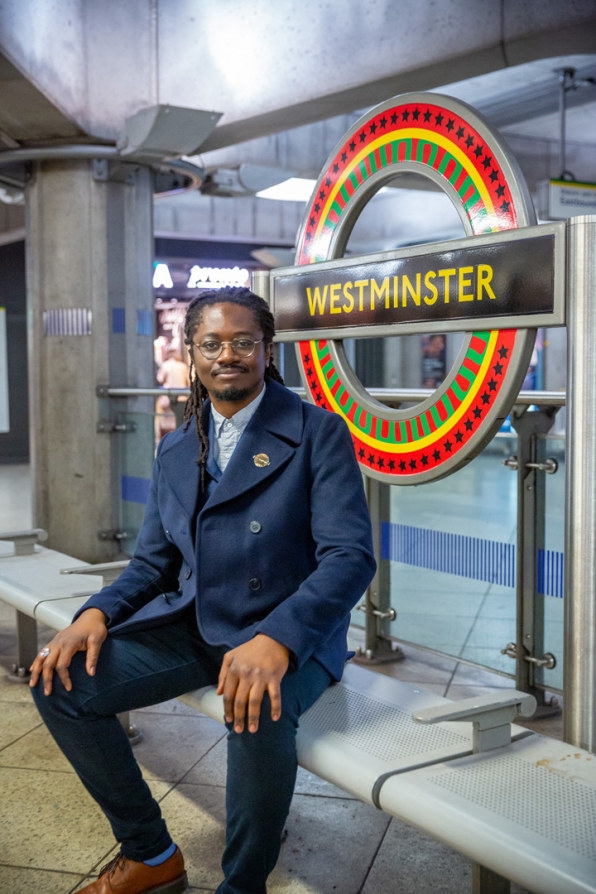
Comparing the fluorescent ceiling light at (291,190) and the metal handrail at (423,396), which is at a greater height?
the fluorescent ceiling light at (291,190)

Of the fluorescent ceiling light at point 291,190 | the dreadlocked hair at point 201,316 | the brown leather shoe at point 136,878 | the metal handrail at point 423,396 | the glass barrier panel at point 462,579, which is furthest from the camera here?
the fluorescent ceiling light at point 291,190

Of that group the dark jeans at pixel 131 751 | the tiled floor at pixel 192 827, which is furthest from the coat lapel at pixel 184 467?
the tiled floor at pixel 192 827

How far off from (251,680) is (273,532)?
37 centimetres

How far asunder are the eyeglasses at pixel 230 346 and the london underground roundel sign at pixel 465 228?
33cm

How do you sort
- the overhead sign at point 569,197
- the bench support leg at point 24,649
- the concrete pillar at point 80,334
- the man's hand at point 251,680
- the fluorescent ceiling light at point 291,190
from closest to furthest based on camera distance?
the man's hand at point 251,680 < the bench support leg at point 24,649 < the concrete pillar at point 80,334 < the overhead sign at point 569,197 < the fluorescent ceiling light at point 291,190

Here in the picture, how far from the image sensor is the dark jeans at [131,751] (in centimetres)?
175

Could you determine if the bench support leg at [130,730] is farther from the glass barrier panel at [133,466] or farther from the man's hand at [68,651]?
the glass barrier panel at [133,466]

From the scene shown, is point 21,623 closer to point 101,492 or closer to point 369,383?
point 101,492

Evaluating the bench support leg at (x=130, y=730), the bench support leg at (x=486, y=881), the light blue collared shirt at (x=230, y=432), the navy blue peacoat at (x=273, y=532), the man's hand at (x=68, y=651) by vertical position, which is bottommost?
the bench support leg at (x=130, y=730)

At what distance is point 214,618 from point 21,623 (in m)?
1.94

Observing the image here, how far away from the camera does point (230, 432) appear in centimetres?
218

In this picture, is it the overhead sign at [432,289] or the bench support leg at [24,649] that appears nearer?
the overhead sign at [432,289]

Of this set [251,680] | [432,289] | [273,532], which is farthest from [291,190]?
[251,680]

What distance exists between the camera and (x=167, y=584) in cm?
230
